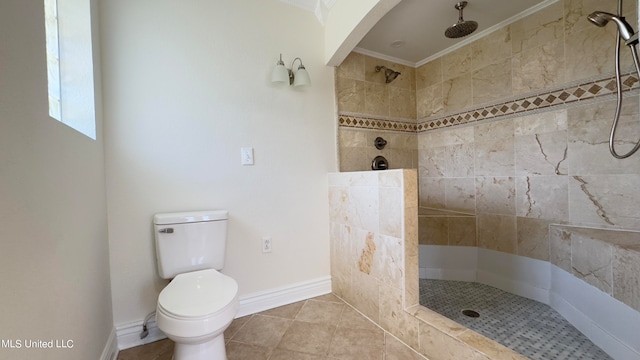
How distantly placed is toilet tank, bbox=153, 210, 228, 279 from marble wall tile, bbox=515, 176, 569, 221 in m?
2.30

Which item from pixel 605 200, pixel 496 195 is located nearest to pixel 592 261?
pixel 605 200

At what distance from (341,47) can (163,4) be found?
3.95ft

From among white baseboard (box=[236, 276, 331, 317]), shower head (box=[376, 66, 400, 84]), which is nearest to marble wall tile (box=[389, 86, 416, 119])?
shower head (box=[376, 66, 400, 84])

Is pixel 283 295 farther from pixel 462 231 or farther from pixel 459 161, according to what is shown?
pixel 459 161

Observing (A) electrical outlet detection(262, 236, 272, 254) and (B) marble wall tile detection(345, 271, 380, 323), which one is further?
(A) electrical outlet detection(262, 236, 272, 254)

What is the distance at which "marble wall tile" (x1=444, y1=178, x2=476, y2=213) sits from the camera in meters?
2.36

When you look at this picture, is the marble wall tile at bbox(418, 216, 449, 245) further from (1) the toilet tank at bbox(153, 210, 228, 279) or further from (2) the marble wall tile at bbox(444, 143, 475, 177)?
(1) the toilet tank at bbox(153, 210, 228, 279)

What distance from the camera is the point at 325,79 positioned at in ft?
6.92

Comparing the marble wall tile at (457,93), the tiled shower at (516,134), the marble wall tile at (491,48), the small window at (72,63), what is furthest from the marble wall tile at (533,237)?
the small window at (72,63)

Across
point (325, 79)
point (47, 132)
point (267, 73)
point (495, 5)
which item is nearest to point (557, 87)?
point (495, 5)

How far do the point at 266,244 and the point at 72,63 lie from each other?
1462 millimetres

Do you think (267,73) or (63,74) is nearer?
(63,74)

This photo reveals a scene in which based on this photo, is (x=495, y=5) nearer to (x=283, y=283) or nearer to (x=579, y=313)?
(x=579, y=313)

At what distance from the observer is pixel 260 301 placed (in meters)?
1.81
